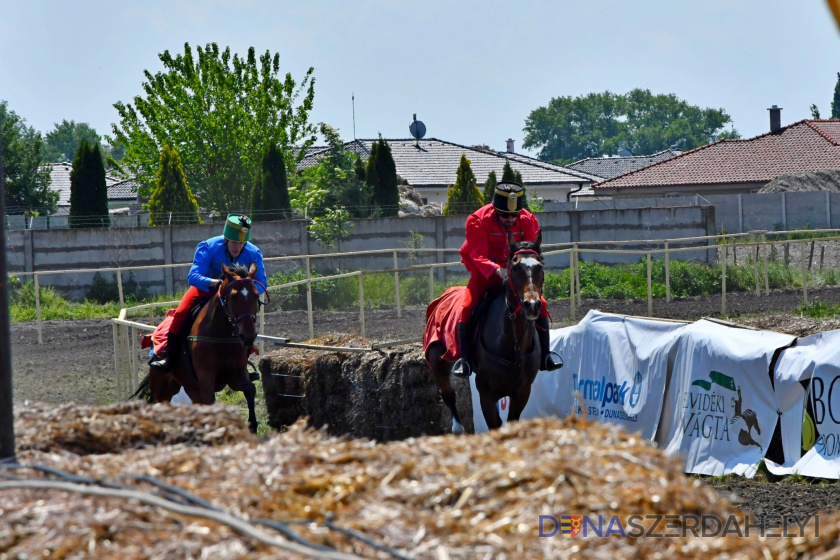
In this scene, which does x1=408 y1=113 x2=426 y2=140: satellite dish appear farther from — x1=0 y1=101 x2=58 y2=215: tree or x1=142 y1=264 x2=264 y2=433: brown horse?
x1=142 y1=264 x2=264 y2=433: brown horse

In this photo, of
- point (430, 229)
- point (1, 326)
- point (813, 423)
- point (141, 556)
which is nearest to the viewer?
point (141, 556)

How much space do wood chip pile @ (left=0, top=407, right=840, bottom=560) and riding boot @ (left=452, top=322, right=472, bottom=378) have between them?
5.40 meters

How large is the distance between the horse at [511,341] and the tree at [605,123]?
130 meters

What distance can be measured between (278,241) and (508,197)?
719 inches

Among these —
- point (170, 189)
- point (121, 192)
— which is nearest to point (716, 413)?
point (170, 189)

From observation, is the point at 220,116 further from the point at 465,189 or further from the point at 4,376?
the point at 4,376

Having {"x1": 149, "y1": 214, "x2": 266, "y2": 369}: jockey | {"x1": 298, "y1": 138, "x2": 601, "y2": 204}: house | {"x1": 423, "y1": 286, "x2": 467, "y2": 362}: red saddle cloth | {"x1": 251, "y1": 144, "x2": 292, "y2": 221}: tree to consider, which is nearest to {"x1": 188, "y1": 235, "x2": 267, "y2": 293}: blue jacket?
{"x1": 149, "y1": 214, "x2": 266, "y2": 369}: jockey

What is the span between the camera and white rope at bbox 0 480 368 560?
2.80 meters

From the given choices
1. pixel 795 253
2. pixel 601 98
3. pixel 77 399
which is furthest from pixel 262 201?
pixel 601 98

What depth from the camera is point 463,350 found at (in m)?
9.13

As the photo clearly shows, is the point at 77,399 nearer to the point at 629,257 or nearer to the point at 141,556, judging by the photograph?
the point at 141,556

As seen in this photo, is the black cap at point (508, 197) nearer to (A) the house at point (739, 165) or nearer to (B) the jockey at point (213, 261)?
(B) the jockey at point (213, 261)

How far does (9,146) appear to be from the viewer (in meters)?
47.8

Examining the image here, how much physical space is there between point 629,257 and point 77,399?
53.2 feet
